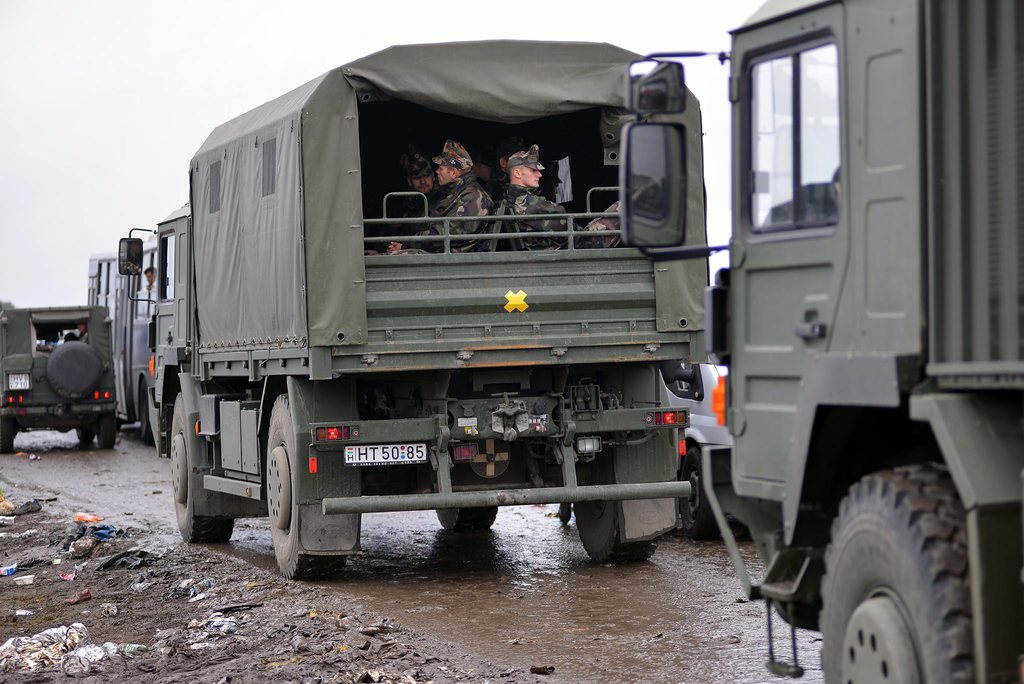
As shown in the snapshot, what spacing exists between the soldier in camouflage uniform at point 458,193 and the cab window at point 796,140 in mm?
5347

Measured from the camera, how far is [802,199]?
5152mm

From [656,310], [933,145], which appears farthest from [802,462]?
[656,310]

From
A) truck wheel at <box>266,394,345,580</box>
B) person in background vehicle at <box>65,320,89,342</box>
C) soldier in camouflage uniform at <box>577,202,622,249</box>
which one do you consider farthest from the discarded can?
person in background vehicle at <box>65,320,89,342</box>

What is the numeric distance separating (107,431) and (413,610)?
678 inches

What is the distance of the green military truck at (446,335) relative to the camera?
10055 millimetres

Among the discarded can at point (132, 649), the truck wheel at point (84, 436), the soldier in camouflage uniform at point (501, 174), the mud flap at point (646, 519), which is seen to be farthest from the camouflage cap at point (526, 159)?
the truck wheel at point (84, 436)

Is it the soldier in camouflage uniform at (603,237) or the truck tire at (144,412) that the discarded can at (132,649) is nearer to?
the soldier in camouflage uniform at (603,237)

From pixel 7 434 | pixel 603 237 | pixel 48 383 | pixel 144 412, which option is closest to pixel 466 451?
pixel 603 237

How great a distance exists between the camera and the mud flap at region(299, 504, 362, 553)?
10398 mm

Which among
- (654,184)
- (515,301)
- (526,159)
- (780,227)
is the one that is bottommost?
(515,301)

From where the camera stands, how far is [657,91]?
526 cm

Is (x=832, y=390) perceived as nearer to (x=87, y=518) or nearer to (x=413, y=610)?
(x=413, y=610)

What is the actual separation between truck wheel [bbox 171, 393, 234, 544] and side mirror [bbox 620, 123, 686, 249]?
886 centimetres

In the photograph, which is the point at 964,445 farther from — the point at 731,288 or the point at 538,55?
the point at 538,55
